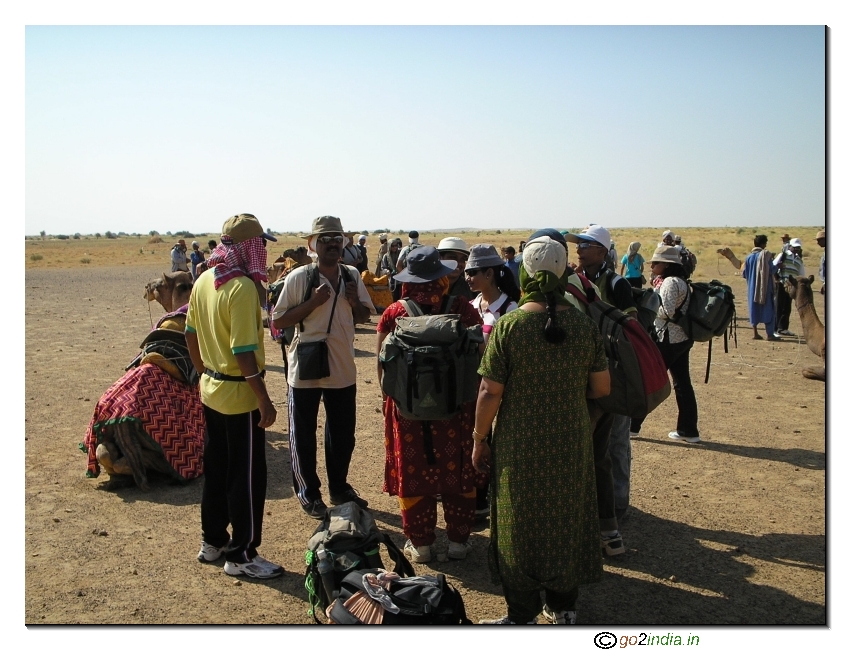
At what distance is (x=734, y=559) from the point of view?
5.23m

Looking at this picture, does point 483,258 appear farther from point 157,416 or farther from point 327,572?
point 157,416

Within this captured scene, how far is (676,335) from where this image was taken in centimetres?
743

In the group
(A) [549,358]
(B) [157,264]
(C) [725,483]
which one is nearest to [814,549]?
(C) [725,483]

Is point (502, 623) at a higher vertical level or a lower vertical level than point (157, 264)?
lower

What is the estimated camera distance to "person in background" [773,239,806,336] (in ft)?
43.6

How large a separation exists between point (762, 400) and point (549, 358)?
22.3 feet

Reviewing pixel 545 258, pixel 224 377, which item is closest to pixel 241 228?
pixel 224 377

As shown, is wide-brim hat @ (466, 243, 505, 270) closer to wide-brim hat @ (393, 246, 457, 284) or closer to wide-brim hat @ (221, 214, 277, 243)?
wide-brim hat @ (393, 246, 457, 284)

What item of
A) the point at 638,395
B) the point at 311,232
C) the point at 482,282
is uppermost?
the point at 311,232

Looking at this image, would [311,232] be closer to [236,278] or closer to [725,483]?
[236,278]

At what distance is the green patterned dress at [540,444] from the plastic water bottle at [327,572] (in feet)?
3.04

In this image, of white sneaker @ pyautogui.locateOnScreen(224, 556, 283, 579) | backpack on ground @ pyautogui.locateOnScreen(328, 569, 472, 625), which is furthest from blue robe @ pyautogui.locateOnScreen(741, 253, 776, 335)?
backpack on ground @ pyautogui.locateOnScreen(328, 569, 472, 625)

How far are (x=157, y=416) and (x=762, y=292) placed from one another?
11.4 m

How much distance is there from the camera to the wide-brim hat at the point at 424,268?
16.5 ft
